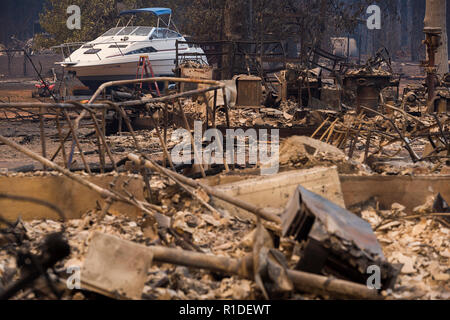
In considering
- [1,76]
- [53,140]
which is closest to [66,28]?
Answer: [1,76]

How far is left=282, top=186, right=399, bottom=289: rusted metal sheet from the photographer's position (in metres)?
3.68

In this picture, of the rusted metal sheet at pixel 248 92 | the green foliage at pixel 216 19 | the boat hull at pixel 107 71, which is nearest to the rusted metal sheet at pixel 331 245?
the rusted metal sheet at pixel 248 92

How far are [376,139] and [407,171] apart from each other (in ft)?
16.9

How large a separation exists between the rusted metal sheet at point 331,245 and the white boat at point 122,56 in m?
14.1

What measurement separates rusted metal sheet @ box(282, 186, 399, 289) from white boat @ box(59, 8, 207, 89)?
14.1 m

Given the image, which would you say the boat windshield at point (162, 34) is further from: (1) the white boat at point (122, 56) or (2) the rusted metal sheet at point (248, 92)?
(2) the rusted metal sheet at point (248, 92)

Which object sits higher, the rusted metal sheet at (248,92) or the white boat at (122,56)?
the white boat at (122,56)

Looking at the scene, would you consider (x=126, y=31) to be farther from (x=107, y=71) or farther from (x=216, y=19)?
(x=216, y=19)

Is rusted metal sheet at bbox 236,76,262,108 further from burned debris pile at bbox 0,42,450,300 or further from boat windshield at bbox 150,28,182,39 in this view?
boat windshield at bbox 150,28,182,39

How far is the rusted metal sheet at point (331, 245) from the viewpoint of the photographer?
3.68 meters

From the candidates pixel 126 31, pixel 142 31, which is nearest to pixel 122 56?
pixel 142 31

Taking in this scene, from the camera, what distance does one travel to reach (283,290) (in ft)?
11.3

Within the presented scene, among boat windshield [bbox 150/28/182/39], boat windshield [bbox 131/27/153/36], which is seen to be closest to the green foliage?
boat windshield [bbox 150/28/182/39]
